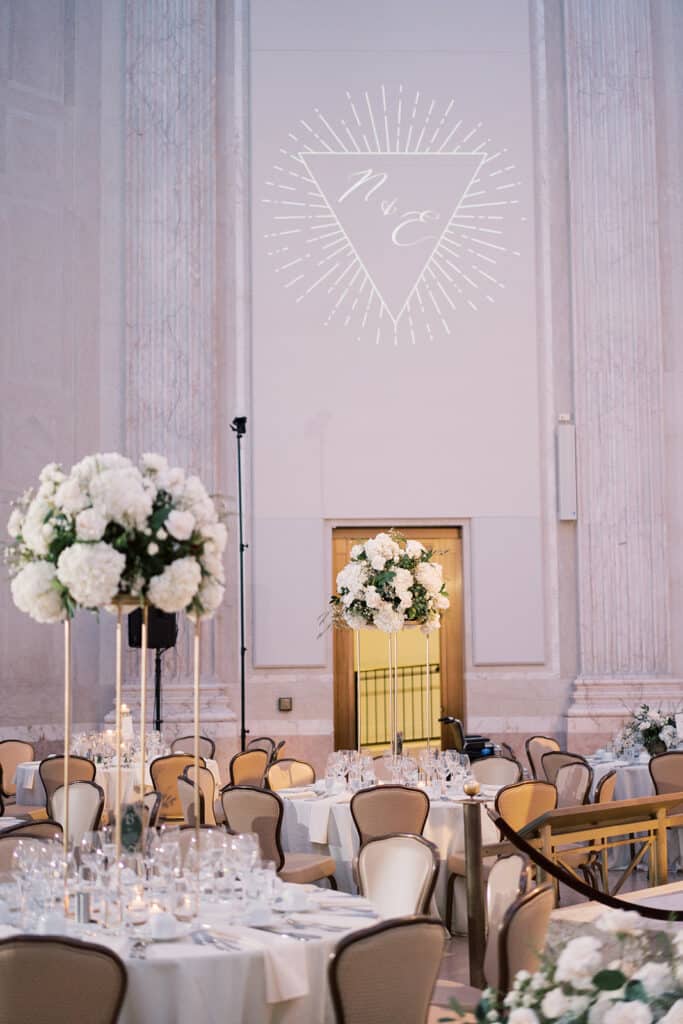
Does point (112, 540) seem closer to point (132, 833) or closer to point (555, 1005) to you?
point (132, 833)

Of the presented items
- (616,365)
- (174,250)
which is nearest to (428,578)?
(616,365)

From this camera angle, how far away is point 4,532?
12.0 meters

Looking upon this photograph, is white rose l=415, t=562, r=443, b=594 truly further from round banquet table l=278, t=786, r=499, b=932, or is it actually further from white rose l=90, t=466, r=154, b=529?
white rose l=90, t=466, r=154, b=529

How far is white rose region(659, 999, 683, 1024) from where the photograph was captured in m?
2.23

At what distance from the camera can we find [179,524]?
4227 millimetres

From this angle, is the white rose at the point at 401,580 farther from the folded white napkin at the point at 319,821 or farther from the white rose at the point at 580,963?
the white rose at the point at 580,963

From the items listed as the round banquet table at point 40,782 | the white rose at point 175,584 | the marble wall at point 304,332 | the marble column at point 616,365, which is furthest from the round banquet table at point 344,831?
the marble column at point 616,365

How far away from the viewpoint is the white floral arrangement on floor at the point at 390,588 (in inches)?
345

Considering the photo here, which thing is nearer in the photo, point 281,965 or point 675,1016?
point 675,1016

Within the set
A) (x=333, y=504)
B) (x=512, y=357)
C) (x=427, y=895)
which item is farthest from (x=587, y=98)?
(x=427, y=895)

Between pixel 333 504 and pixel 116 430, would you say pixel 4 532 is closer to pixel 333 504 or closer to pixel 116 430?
pixel 116 430

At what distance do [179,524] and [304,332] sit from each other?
29.8ft

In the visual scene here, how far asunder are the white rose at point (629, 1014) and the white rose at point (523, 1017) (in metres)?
0.15

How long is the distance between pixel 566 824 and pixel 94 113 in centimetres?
981
